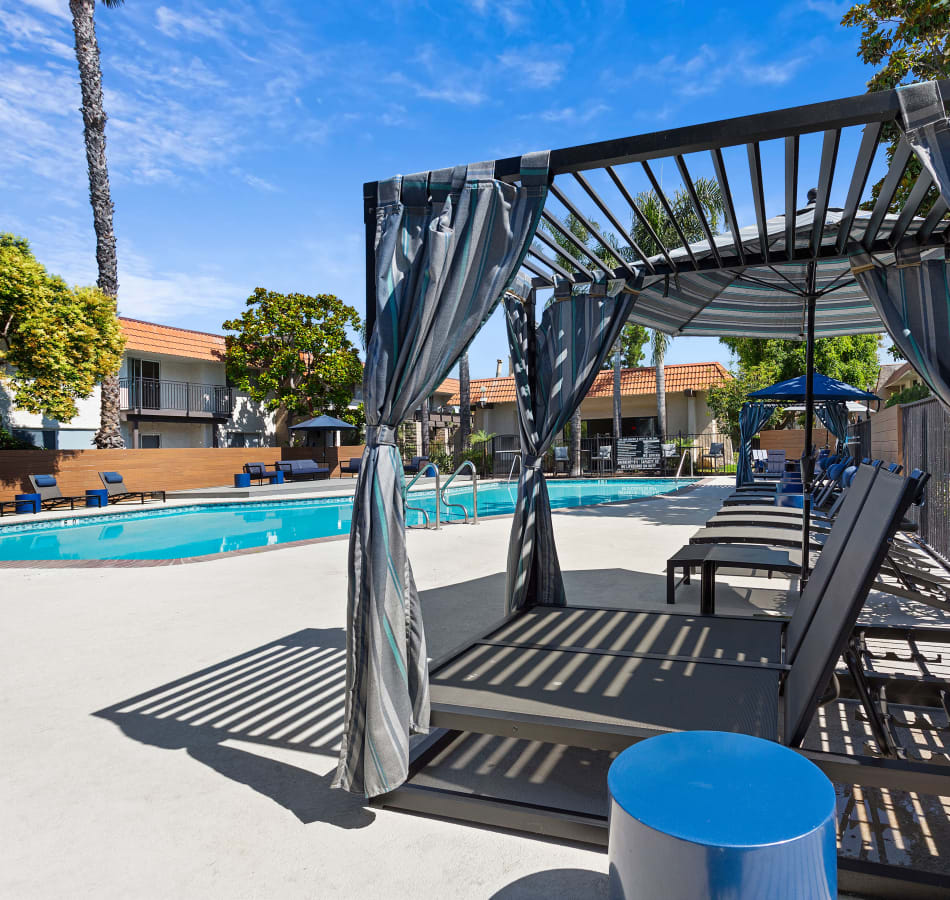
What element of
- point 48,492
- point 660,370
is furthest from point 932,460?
point 660,370

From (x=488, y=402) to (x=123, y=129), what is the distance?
59.8 feet

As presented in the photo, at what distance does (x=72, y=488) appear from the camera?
15.8 meters

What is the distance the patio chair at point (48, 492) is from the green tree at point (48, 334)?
1441 mm

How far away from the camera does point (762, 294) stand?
6047 mm

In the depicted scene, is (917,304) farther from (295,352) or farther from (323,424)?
(295,352)

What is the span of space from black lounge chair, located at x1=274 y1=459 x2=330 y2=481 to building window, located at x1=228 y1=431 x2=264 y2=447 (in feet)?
14.7

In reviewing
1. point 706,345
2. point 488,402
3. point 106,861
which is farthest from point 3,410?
point 706,345

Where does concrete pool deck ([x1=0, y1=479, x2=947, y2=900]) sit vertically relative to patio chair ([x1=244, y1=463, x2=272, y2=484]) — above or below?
below

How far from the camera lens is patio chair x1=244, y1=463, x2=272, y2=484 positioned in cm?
2002

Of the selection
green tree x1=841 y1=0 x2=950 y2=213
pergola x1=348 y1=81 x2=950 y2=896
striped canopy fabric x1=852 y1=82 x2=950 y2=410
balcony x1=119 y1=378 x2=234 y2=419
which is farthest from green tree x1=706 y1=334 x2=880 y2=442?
pergola x1=348 y1=81 x2=950 y2=896

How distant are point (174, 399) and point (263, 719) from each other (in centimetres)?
2327

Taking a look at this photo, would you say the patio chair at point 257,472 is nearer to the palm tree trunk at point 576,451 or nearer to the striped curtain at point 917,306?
the palm tree trunk at point 576,451

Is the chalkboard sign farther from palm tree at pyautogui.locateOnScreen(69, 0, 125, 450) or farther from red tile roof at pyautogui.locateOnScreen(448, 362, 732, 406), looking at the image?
palm tree at pyautogui.locateOnScreen(69, 0, 125, 450)

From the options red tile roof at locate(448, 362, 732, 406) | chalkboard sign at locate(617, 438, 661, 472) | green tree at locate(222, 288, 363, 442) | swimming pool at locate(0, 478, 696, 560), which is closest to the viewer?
swimming pool at locate(0, 478, 696, 560)
